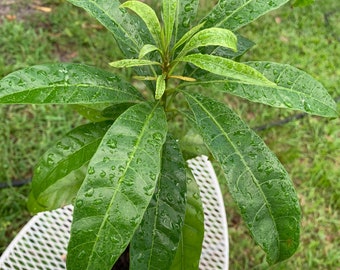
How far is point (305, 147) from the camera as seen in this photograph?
2539 millimetres

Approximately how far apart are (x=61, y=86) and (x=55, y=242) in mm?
893

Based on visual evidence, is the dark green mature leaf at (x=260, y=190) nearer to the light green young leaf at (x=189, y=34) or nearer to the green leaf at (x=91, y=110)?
the light green young leaf at (x=189, y=34)

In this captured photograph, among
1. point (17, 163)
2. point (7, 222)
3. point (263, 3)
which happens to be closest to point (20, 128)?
point (17, 163)

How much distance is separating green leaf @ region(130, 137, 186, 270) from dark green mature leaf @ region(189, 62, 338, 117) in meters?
0.21

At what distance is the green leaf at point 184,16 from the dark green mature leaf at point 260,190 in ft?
0.94

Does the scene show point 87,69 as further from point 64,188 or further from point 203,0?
point 203,0

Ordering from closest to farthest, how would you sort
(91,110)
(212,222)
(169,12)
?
(169,12)
(91,110)
(212,222)

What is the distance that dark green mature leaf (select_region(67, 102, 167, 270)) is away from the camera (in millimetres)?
772

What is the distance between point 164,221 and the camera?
999mm

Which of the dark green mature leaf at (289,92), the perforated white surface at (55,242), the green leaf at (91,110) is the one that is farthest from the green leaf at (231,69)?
the perforated white surface at (55,242)

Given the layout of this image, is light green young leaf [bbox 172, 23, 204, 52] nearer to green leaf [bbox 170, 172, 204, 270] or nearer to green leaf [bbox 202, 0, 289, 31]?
green leaf [bbox 202, 0, 289, 31]

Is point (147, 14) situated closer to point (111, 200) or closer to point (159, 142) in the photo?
point (159, 142)

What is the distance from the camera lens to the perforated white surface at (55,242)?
1.56 meters

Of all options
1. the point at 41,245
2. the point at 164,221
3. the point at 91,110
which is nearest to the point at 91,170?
the point at 164,221
